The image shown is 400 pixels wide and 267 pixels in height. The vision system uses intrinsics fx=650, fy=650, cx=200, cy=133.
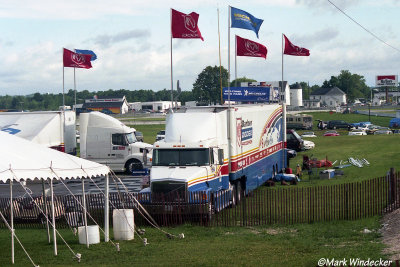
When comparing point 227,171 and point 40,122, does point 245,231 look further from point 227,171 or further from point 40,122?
point 40,122

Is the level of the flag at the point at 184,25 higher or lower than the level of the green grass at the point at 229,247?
higher

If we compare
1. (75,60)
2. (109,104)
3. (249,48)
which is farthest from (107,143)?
(109,104)

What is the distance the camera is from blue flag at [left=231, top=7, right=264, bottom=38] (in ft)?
117

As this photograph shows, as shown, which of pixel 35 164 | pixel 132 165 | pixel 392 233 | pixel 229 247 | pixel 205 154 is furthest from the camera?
pixel 132 165

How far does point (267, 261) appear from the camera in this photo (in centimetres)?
1579

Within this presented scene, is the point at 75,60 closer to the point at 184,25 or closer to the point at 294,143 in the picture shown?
the point at 184,25

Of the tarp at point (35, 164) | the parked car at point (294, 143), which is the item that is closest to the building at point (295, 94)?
the parked car at point (294, 143)

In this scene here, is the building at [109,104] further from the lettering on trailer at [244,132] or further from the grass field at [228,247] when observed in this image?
the grass field at [228,247]

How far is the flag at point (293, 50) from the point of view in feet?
133

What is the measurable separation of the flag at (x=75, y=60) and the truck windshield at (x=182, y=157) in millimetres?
21018

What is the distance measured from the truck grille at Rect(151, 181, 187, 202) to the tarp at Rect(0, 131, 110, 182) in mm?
3875

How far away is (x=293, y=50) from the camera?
134 feet

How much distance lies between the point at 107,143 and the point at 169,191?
1865 centimetres

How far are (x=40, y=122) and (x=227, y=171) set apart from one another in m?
16.9
